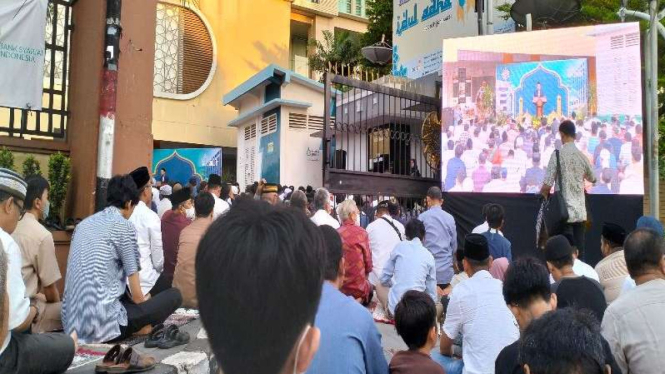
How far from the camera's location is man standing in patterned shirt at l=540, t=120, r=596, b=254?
5.92 metres

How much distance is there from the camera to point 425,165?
1138 cm

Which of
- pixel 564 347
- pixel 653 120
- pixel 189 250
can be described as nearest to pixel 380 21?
pixel 653 120

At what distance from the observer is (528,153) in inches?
387

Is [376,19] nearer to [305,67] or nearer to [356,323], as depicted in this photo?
[305,67]

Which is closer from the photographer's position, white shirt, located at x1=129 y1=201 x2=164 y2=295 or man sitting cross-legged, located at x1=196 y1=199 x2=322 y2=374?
man sitting cross-legged, located at x1=196 y1=199 x2=322 y2=374

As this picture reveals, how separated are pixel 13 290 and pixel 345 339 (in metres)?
1.85

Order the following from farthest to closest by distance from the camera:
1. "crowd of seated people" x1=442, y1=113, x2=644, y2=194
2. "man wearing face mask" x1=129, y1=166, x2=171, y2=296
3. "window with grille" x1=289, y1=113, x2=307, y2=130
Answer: "window with grille" x1=289, y1=113, x2=307, y2=130, "crowd of seated people" x1=442, y1=113, x2=644, y2=194, "man wearing face mask" x1=129, y1=166, x2=171, y2=296

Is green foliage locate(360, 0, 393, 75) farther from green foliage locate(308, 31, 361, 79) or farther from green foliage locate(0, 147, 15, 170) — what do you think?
green foliage locate(0, 147, 15, 170)

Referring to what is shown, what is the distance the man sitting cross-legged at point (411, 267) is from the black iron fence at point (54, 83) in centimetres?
414

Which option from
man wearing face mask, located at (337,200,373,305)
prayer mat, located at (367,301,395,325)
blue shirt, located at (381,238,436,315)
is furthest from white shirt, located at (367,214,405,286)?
blue shirt, located at (381,238,436,315)

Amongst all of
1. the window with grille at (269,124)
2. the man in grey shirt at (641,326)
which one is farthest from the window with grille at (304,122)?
the man in grey shirt at (641,326)

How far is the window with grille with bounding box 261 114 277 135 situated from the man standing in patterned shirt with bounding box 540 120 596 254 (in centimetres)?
1080

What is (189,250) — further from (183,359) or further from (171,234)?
(183,359)

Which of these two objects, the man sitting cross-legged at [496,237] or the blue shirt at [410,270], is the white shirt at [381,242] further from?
the man sitting cross-legged at [496,237]
